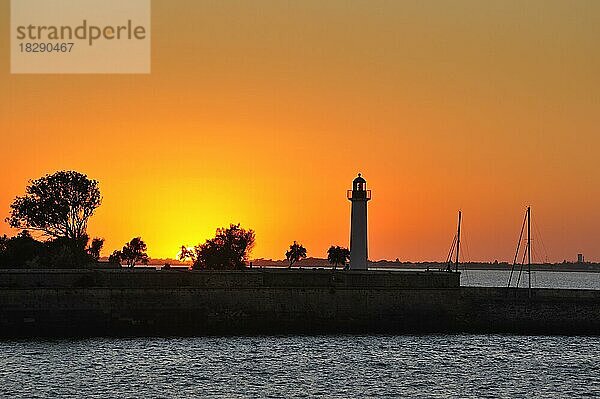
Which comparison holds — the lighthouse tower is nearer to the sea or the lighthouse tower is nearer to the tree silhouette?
the sea

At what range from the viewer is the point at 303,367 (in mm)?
46844

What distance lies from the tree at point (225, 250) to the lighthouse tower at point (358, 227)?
1244 inches

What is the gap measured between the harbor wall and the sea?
1.21m

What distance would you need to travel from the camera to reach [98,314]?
184 feet

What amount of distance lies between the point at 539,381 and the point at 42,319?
27.1 m

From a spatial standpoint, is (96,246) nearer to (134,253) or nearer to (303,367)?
(134,253)

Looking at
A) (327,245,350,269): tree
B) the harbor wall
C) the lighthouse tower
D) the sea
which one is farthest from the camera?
(327,245,350,269): tree

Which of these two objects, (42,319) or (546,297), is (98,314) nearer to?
(42,319)

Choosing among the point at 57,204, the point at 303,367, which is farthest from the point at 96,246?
the point at 303,367

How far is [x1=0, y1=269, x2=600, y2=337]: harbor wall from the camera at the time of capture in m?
55.5

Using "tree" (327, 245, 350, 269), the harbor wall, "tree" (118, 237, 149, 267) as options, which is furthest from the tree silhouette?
the harbor wall

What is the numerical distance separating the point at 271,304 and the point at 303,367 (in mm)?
12291

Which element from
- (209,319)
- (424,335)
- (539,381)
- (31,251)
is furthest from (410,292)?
(31,251)

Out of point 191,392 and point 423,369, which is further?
point 423,369
